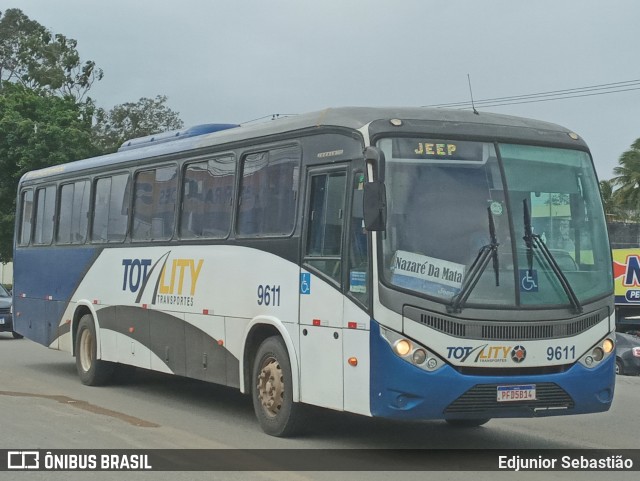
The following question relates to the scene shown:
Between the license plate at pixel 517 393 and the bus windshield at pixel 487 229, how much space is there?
2.39 ft

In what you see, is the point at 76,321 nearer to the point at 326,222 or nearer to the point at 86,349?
the point at 86,349

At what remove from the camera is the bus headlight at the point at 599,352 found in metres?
9.59

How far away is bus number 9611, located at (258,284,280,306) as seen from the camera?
10.7 meters

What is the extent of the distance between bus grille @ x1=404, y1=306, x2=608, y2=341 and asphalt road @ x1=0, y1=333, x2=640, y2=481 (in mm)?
1192

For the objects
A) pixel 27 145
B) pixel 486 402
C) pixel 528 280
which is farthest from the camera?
pixel 27 145

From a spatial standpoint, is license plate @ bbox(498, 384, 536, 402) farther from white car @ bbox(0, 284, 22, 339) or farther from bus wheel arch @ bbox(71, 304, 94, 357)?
white car @ bbox(0, 284, 22, 339)

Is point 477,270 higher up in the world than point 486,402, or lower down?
higher up

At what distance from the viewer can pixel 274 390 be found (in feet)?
35.0

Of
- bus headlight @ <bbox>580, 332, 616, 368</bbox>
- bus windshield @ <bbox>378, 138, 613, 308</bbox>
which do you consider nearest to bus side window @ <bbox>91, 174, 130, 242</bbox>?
bus windshield @ <bbox>378, 138, 613, 308</bbox>

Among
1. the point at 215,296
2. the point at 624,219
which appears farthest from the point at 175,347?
the point at 624,219

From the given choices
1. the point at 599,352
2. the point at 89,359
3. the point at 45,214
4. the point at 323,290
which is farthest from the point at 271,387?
the point at 45,214

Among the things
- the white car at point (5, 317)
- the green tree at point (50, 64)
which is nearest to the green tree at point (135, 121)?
the green tree at point (50, 64)

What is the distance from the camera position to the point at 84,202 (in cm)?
1641

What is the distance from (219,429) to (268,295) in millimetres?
1621
